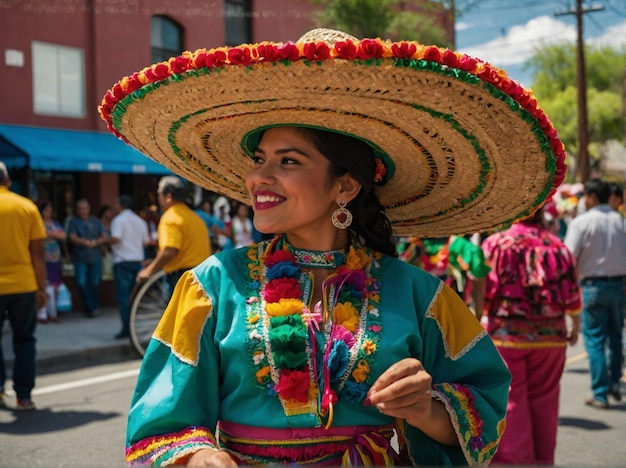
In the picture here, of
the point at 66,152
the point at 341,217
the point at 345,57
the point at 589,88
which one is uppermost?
the point at 589,88

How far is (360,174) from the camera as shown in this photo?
245 cm

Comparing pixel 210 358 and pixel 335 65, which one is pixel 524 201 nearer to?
pixel 335 65

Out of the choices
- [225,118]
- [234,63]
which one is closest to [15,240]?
[225,118]

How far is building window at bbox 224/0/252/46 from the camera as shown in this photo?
18.9m

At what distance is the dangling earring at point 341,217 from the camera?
241 centimetres

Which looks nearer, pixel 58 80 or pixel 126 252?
pixel 126 252

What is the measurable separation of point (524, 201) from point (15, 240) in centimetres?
513

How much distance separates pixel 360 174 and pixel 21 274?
5.03 meters

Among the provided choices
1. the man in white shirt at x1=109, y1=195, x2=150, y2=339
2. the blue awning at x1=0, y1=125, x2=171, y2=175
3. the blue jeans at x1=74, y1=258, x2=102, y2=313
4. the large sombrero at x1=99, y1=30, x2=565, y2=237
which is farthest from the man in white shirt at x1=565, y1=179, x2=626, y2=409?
the blue jeans at x1=74, y1=258, x2=102, y2=313

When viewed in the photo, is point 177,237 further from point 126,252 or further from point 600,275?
point 600,275

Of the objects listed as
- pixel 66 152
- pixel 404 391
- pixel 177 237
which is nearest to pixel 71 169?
pixel 66 152

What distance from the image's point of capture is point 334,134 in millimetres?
2391

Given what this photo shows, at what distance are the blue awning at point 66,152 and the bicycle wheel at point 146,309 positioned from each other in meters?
3.57

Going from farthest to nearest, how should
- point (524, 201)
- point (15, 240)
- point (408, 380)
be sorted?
point (15, 240) < point (524, 201) < point (408, 380)
